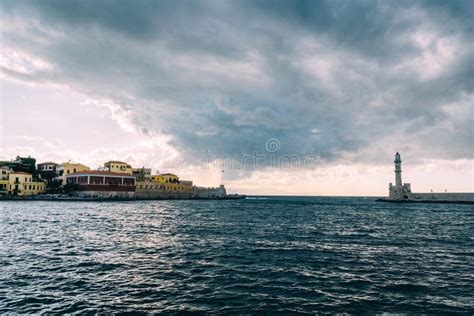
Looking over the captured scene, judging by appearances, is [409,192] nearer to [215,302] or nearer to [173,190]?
[173,190]

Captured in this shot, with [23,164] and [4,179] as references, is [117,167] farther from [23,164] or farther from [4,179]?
[4,179]

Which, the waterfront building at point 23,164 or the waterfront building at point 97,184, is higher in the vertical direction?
the waterfront building at point 23,164

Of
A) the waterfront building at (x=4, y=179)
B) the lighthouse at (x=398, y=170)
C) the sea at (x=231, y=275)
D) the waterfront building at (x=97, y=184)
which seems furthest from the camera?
the lighthouse at (x=398, y=170)

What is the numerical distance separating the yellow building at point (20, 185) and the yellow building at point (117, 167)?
33.5 meters

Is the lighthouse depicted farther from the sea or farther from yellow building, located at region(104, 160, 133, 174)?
yellow building, located at region(104, 160, 133, 174)

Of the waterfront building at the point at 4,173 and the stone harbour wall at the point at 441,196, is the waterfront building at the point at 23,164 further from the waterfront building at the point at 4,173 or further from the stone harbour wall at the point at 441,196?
the stone harbour wall at the point at 441,196

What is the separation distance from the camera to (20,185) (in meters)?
120

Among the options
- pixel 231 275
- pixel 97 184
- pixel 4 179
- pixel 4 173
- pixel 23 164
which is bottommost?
pixel 231 275

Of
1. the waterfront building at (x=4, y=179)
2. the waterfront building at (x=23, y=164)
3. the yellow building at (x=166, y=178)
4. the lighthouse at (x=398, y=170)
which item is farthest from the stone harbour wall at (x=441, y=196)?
the waterfront building at (x=23, y=164)

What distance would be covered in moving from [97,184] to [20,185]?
1067 inches

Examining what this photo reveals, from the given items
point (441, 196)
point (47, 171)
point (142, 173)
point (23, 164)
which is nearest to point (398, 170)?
point (441, 196)

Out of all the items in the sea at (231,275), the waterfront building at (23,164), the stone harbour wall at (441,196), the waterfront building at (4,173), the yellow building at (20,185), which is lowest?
the sea at (231,275)

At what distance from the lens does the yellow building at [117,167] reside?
154 metres

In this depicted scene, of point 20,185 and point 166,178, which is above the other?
point 166,178
